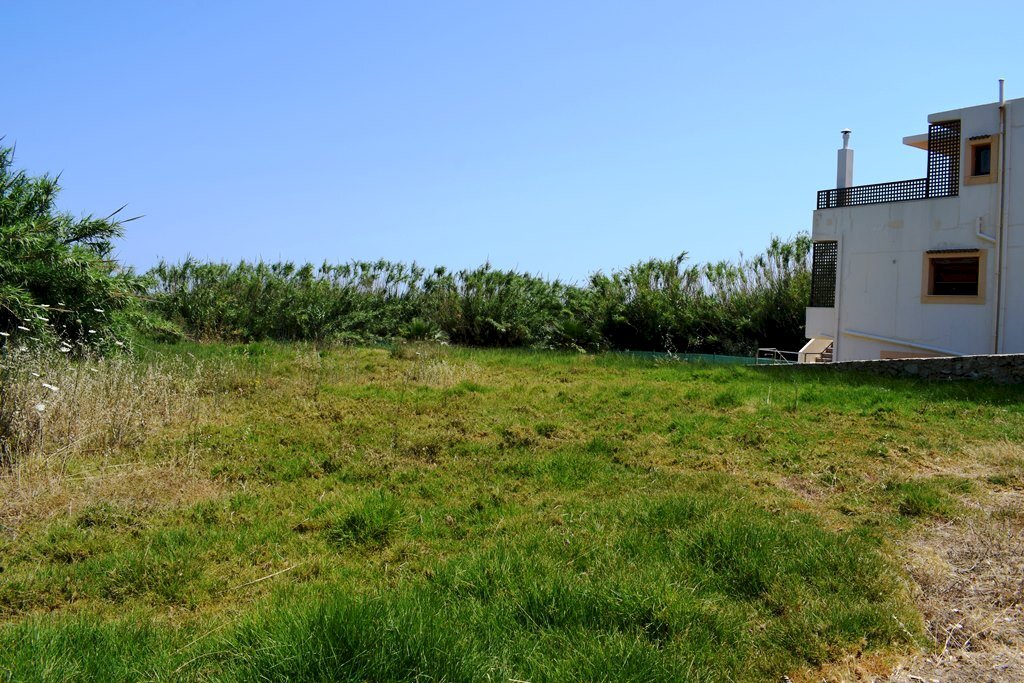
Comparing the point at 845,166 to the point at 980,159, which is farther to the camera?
the point at 845,166

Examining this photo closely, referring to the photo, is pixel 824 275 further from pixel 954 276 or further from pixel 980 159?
pixel 980 159

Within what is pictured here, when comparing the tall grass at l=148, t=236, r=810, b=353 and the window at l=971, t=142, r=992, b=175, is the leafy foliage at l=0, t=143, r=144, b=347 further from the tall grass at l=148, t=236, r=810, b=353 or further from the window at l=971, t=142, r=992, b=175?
the window at l=971, t=142, r=992, b=175

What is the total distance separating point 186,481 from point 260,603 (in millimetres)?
2809

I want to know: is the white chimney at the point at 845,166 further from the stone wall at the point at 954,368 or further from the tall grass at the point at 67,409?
the tall grass at the point at 67,409

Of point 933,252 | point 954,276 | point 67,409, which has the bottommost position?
point 67,409

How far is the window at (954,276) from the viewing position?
1598 cm

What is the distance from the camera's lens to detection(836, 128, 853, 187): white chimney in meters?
18.6

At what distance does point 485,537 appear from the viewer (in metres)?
5.07

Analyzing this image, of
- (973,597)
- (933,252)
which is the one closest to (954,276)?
(933,252)

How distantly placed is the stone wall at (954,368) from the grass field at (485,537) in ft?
10.4

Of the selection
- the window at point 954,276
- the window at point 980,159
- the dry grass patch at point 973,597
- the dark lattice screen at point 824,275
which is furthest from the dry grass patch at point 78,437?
the window at point 980,159

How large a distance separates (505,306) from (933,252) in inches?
391

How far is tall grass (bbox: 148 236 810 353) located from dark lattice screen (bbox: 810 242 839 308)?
1285mm

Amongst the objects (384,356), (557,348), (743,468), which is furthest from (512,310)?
(743,468)
